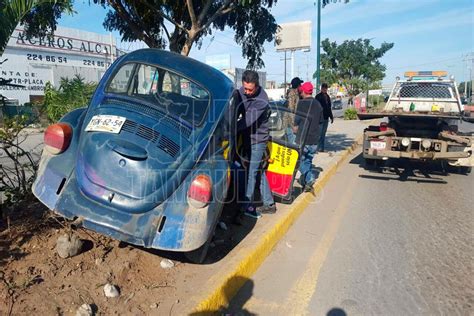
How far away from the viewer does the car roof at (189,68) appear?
4098mm

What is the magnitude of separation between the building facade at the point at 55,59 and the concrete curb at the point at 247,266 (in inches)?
1120

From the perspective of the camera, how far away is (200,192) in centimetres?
324

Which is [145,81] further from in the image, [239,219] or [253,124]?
[239,219]

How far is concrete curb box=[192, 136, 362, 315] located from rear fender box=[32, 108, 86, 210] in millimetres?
1565

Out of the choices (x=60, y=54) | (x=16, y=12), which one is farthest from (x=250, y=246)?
(x=60, y=54)

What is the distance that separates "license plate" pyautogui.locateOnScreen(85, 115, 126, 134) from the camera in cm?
350

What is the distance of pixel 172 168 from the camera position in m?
3.39

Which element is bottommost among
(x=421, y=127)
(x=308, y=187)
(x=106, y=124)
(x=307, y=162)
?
(x=308, y=187)

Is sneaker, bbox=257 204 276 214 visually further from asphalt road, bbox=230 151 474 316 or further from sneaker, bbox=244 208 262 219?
asphalt road, bbox=230 151 474 316

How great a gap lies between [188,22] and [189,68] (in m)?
4.99

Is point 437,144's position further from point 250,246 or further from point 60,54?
point 60,54

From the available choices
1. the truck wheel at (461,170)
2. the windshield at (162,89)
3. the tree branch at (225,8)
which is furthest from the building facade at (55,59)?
the windshield at (162,89)

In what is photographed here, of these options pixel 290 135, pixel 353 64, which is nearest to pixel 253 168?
pixel 290 135

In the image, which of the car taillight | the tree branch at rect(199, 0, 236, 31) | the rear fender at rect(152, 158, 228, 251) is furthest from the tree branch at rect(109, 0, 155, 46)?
→ the car taillight
